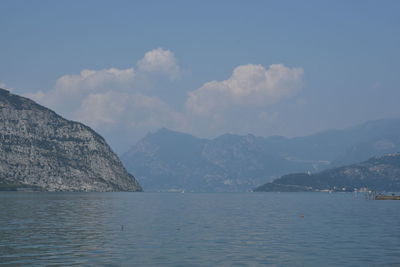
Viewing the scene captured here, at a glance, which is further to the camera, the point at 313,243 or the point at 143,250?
the point at 313,243

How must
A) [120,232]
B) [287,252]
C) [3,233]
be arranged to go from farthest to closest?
[120,232], [3,233], [287,252]

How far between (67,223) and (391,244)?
→ 225 ft

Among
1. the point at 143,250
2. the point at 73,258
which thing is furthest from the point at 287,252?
the point at 73,258

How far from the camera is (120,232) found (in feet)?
317

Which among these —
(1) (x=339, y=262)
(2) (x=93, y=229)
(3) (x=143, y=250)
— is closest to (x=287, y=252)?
(1) (x=339, y=262)

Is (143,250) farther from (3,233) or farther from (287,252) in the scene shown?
(3,233)

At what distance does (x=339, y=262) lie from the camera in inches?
2547

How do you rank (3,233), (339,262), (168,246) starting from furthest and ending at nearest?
1. (3,233)
2. (168,246)
3. (339,262)

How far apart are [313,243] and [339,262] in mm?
17946

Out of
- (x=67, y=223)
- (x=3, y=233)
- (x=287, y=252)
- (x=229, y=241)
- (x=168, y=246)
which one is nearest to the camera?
(x=287, y=252)

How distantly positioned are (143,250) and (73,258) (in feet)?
36.2

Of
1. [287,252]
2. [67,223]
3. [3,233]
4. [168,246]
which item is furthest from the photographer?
[67,223]

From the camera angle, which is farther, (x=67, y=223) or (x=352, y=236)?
(x=67, y=223)

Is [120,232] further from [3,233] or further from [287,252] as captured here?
[287,252]
